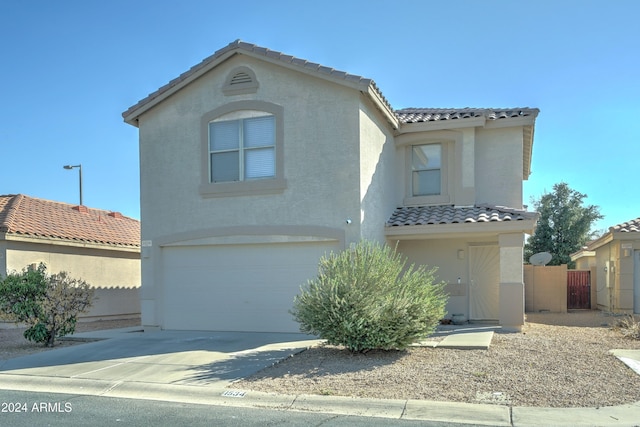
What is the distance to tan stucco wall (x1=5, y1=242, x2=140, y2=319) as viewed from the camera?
18.2 meters

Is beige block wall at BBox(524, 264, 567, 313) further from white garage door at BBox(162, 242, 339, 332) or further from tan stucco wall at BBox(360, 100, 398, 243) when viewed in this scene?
white garage door at BBox(162, 242, 339, 332)

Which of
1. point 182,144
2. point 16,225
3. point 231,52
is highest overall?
point 231,52

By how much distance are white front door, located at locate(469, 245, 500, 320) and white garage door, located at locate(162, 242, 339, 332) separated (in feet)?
15.9

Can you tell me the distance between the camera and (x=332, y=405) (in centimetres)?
762

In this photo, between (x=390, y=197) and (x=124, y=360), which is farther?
(x=390, y=197)

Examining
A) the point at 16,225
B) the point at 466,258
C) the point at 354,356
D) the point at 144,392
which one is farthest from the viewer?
the point at 16,225

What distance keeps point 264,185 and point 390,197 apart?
12.8 ft

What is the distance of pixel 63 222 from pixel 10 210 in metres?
2.17

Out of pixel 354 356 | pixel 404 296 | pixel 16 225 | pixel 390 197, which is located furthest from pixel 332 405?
pixel 16 225

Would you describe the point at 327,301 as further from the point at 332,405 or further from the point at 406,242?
the point at 406,242

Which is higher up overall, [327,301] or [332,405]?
[327,301]

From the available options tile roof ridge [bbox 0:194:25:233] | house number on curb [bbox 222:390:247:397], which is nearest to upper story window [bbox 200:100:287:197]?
house number on curb [bbox 222:390:247:397]

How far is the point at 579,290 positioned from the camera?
2406cm

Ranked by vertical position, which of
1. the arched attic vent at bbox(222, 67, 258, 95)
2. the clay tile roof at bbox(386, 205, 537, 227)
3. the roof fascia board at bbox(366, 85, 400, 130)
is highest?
the arched attic vent at bbox(222, 67, 258, 95)
